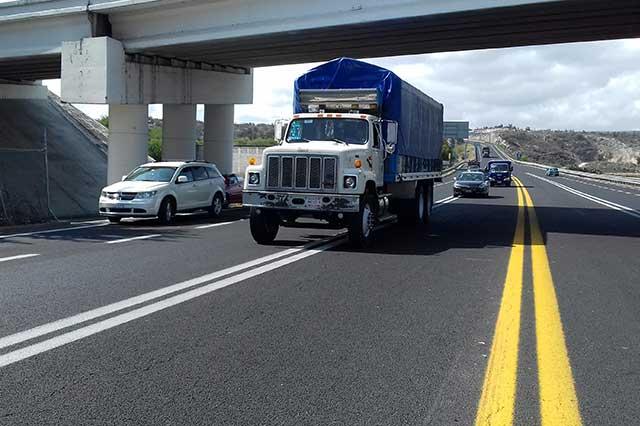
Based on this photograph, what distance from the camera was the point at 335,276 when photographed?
980 centimetres

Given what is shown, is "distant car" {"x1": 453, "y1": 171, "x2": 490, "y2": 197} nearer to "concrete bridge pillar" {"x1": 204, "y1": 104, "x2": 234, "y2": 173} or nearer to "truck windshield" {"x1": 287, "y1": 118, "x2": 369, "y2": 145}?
"concrete bridge pillar" {"x1": 204, "y1": 104, "x2": 234, "y2": 173}

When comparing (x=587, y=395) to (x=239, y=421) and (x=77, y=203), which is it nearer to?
(x=239, y=421)

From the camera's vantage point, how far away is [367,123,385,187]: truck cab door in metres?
14.0

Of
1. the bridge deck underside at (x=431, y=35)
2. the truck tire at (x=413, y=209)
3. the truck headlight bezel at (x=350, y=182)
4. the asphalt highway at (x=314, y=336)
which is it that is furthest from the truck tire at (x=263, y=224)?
the bridge deck underside at (x=431, y=35)

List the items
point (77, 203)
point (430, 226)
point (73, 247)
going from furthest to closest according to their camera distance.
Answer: point (77, 203)
point (430, 226)
point (73, 247)

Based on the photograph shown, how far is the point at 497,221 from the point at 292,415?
17429mm

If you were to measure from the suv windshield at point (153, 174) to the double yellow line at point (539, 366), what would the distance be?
1214cm

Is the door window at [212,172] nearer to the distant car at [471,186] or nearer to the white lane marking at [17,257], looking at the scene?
the white lane marking at [17,257]

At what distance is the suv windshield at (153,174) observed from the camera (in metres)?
19.3

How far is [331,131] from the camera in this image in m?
13.9

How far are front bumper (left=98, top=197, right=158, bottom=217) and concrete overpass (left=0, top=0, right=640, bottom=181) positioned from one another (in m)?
7.76

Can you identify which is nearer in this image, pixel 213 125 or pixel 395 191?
pixel 395 191

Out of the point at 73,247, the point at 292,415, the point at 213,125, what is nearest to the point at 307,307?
the point at 292,415

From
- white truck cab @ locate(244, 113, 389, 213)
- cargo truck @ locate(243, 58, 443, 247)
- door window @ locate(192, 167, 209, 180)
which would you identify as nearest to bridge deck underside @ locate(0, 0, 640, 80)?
cargo truck @ locate(243, 58, 443, 247)
